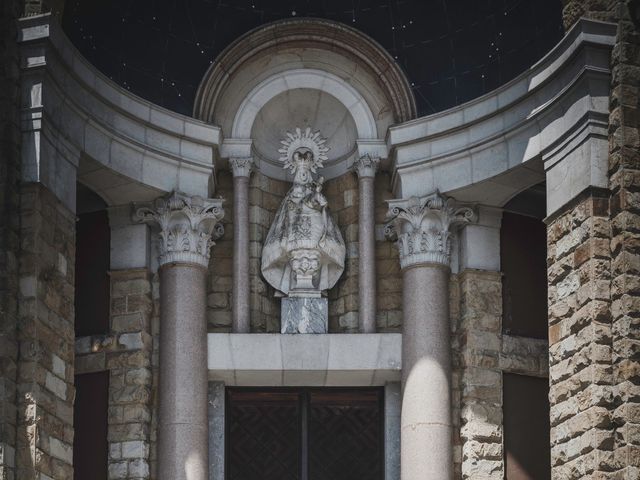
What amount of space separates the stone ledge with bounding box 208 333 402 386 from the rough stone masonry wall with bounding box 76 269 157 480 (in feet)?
2.92

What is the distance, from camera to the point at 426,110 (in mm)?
24453

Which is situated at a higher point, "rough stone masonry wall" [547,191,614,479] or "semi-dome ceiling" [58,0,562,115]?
"semi-dome ceiling" [58,0,562,115]

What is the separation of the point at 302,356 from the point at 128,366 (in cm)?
226

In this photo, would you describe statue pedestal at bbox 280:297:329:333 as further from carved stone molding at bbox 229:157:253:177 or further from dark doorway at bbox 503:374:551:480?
dark doorway at bbox 503:374:551:480

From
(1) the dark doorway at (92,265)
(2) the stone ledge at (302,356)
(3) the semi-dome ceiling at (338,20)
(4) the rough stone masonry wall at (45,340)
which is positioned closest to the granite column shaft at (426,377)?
(2) the stone ledge at (302,356)

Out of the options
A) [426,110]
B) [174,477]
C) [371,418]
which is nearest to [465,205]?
[426,110]

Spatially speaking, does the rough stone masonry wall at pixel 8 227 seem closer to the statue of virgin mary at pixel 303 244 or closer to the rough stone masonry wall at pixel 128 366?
the rough stone masonry wall at pixel 128 366

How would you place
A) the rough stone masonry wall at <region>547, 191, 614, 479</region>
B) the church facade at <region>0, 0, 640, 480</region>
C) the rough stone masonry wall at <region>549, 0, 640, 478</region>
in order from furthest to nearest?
the church facade at <region>0, 0, 640, 480</region> < the rough stone masonry wall at <region>547, 191, 614, 479</region> < the rough stone masonry wall at <region>549, 0, 640, 478</region>

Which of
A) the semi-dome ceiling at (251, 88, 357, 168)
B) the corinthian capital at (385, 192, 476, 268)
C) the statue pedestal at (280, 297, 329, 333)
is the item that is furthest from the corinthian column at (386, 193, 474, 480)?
the semi-dome ceiling at (251, 88, 357, 168)

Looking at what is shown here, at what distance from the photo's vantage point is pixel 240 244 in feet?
79.3

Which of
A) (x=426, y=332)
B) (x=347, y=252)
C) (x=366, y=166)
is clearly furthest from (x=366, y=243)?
(x=426, y=332)

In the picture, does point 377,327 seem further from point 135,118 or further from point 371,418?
point 135,118

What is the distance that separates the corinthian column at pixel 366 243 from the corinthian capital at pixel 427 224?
1.33 feet

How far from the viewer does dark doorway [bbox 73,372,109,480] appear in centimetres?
2314
